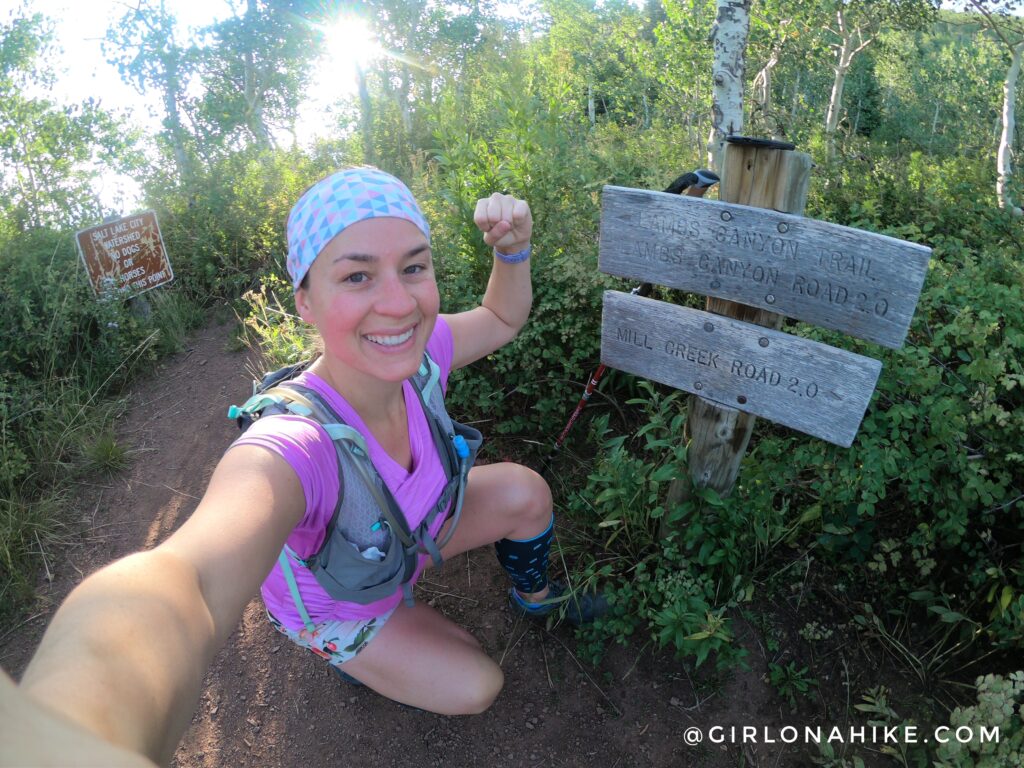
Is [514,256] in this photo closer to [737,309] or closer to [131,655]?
[737,309]

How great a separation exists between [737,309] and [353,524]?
4.98 feet

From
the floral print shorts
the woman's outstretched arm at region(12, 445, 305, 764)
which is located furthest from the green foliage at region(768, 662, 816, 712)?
the woman's outstretched arm at region(12, 445, 305, 764)

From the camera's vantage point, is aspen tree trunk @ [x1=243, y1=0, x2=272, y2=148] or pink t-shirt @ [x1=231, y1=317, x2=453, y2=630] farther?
aspen tree trunk @ [x1=243, y1=0, x2=272, y2=148]

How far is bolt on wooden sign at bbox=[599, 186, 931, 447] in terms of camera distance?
1.93 m

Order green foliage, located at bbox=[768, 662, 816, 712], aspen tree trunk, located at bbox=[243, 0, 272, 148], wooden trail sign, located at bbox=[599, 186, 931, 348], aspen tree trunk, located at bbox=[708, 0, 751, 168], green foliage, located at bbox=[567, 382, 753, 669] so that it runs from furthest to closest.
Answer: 1. aspen tree trunk, located at bbox=[243, 0, 272, 148]
2. aspen tree trunk, located at bbox=[708, 0, 751, 168]
3. green foliage, located at bbox=[768, 662, 816, 712]
4. green foliage, located at bbox=[567, 382, 753, 669]
5. wooden trail sign, located at bbox=[599, 186, 931, 348]

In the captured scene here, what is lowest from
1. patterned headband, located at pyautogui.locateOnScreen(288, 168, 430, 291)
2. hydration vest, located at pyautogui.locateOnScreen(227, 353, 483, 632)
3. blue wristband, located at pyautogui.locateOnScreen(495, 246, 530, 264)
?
hydration vest, located at pyautogui.locateOnScreen(227, 353, 483, 632)

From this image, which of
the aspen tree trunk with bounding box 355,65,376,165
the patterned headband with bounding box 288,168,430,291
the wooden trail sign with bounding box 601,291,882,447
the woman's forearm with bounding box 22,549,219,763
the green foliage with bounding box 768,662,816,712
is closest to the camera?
the woman's forearm with bounding box 22,549,219,763

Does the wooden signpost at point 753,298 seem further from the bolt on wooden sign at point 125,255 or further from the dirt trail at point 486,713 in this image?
the bolt on wooden sign at point 125,255

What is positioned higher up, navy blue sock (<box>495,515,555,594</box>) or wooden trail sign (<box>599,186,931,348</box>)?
wooden trail sign (<box>599,186,931,348</box>)

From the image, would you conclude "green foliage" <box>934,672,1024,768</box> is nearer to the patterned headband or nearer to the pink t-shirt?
the pink t-shirt

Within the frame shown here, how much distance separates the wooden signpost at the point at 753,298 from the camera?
6.38ft

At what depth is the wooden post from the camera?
207 cm

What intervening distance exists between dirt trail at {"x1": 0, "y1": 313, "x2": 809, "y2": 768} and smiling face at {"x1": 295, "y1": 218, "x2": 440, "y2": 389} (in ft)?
5.03

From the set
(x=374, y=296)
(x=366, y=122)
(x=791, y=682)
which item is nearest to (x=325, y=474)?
(x=374, y=296)
